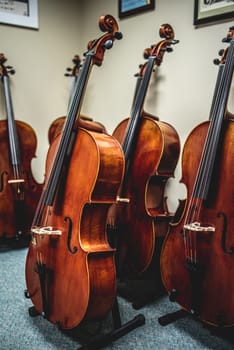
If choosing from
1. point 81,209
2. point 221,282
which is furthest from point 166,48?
point 221,282

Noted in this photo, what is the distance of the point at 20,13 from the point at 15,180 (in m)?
1.61

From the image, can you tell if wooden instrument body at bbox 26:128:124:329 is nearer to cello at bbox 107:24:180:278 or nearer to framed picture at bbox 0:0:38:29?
cello at bbox 107:24:180:278

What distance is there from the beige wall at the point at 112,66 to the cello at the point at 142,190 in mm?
418

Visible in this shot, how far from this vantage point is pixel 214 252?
5.23 ft

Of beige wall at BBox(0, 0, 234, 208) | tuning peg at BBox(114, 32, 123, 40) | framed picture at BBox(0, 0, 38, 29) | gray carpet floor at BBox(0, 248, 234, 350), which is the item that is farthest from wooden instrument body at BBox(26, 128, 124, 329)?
framed picture at BBox(0, 0, 38, 29)

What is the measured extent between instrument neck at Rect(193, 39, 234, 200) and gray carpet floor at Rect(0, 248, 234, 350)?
2.32 ft

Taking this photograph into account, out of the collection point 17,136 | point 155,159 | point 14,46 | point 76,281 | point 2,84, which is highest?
point 14,46

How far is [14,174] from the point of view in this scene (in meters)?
2.76

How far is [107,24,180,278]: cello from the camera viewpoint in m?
2.04

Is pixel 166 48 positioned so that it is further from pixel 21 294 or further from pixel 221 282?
pixel 21 294

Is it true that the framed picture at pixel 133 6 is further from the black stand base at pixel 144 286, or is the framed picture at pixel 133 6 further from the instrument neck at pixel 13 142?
the black stand base at pixel 144 286

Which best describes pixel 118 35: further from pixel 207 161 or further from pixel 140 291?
pixel 140 291

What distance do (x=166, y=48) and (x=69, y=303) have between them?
167 cm

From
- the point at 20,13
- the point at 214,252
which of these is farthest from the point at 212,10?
the point at 20,13
